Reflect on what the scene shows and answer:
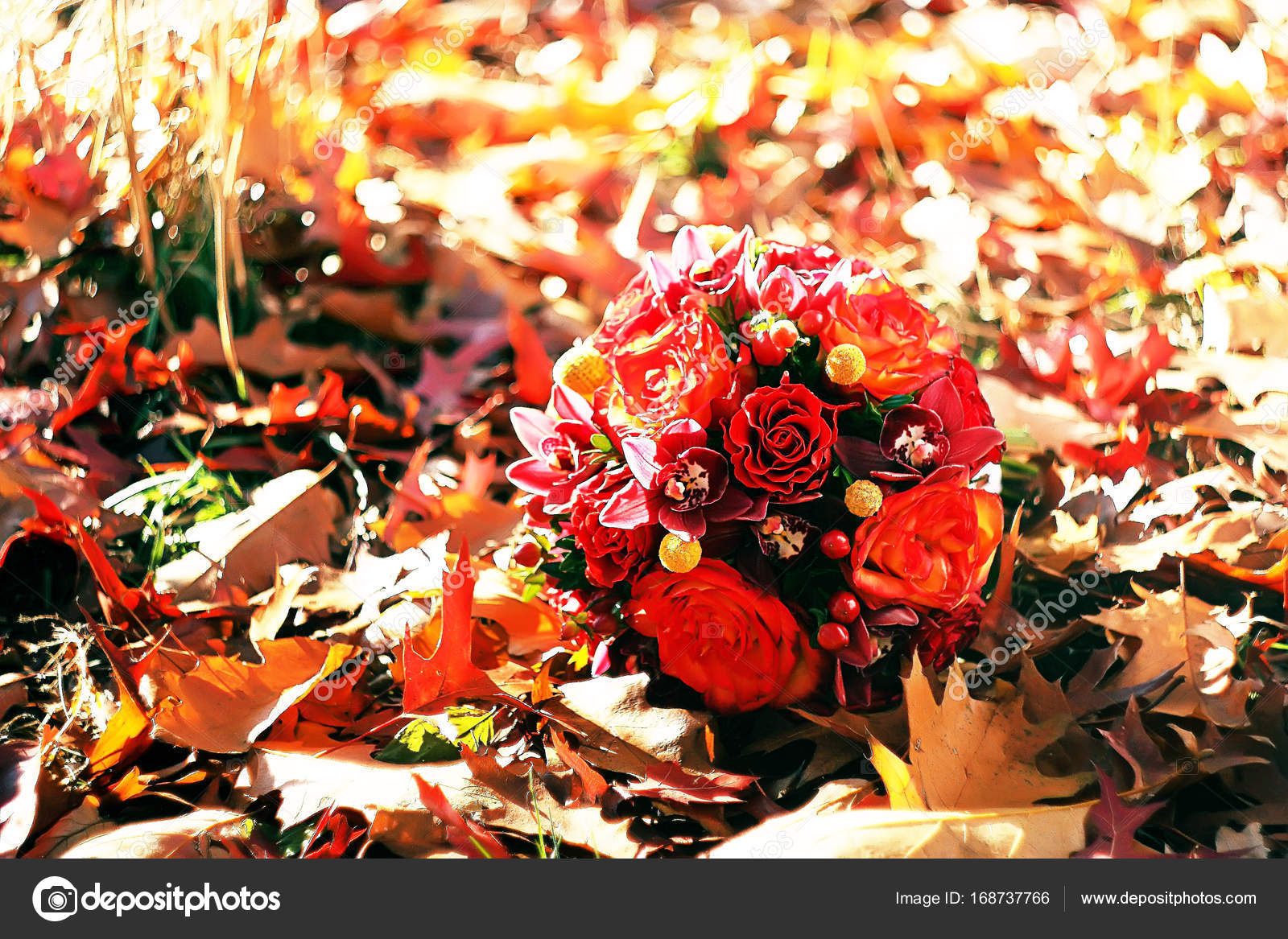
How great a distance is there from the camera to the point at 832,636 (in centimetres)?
85

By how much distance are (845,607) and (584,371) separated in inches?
12.8

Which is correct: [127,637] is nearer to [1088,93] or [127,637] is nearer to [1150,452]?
[1150,452]

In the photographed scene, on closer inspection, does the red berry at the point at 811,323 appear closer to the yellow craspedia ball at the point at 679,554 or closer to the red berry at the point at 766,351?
the red berry at the point at 766,351

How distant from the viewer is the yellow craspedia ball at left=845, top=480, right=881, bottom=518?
2.71 ft

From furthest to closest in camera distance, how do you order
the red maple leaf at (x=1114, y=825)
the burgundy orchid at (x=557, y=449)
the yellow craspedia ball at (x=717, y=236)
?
the yellow craspedia ball at (x=717, y=236)
the burgundy orchid at (x=557, y=449)
the red maple leaf at (x=1114, y=825)

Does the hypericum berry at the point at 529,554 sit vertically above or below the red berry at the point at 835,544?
below

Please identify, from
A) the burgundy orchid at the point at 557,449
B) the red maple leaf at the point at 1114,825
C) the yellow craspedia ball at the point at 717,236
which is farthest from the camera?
the yellow craspedia ball at the point at 717,236

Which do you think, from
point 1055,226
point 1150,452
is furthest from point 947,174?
point 1150,452

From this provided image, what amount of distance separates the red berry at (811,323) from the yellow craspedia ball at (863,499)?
14cm

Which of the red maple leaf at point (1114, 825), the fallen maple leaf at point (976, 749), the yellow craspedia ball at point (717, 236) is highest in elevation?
the yellow craspedia ball at point (717, 236)

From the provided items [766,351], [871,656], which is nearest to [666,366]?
[766,351]
